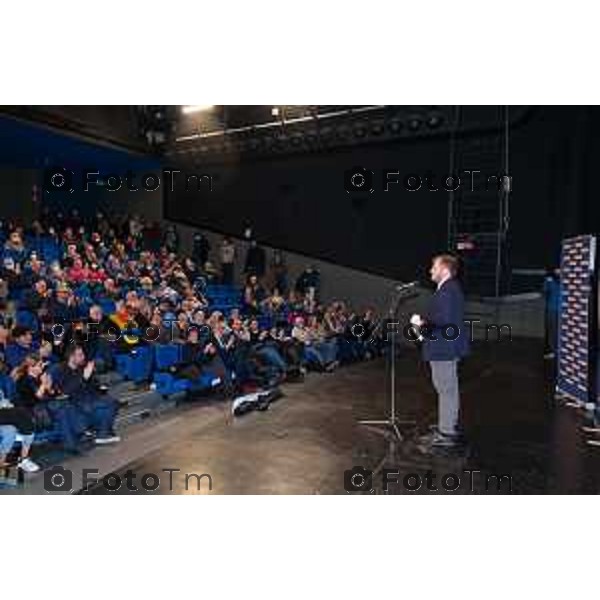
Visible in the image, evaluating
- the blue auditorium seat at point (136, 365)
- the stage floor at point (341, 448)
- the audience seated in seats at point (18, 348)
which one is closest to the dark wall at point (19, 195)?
the blue auditorium seat at point (136, 365)

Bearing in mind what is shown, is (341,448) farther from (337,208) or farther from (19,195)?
(19,195)

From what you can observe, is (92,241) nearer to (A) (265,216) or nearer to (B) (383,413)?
(A) (265,216)

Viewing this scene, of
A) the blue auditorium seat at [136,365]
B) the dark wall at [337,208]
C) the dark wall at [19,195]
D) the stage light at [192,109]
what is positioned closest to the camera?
the blue auditorium seat at [136,365]

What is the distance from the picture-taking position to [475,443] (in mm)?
4719

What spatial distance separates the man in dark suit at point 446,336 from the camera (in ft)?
14.7

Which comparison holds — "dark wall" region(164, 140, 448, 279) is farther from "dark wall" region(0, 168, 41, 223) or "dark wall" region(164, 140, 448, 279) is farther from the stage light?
"dark wall" region(0, 168, 41, 223)

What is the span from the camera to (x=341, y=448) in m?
4.57

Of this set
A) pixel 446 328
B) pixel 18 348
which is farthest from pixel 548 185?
pixel 18 348

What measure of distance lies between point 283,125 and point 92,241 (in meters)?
4.38

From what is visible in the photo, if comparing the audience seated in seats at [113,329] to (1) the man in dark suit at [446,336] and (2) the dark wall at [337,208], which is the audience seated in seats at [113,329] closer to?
(2) the dark wall at [337,208]

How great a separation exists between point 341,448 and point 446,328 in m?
1.16

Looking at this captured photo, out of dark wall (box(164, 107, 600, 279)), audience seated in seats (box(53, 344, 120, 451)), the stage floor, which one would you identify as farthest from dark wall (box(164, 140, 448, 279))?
audience seated in seats (box(53, 344, 120, 451))

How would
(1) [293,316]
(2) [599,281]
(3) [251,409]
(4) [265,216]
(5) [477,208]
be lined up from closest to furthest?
(2) [599,281], (3) [251,409], (1) [293,316], (5) [477,208], (4) [265,216]
